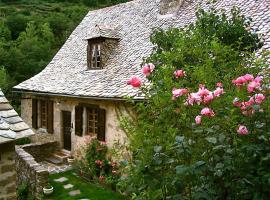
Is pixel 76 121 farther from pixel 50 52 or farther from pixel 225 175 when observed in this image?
pixel 50 52

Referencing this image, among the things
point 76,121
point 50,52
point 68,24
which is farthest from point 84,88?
point 68,24

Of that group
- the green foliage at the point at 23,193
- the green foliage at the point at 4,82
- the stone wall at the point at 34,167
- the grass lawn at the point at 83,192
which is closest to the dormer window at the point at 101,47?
the stone wall at the point at 34,167

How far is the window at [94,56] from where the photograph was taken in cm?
1532

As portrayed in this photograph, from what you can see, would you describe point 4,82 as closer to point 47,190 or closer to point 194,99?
point 47,190

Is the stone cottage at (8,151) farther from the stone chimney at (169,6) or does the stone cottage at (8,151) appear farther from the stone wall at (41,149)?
the stone chimney at (169,6)

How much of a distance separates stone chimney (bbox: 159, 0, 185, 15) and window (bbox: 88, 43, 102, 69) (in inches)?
123

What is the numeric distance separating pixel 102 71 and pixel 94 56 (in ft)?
4.20

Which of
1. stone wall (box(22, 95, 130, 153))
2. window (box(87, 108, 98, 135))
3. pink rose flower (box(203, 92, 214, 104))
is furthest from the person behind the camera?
window (box(87, 108, 98, 135))

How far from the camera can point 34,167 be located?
440 inches

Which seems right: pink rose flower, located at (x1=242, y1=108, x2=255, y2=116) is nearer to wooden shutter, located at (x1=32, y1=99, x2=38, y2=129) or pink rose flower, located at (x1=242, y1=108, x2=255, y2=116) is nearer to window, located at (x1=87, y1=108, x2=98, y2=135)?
window, located at (x1=87, y1=108, x2=98, y2=135)

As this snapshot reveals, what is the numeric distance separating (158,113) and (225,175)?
4.47 ft

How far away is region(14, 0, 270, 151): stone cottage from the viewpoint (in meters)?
12.3

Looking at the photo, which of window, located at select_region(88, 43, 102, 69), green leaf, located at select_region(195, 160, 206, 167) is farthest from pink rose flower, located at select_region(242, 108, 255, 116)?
window, located at select_region(88, 43, 102, 69)

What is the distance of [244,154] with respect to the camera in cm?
381
